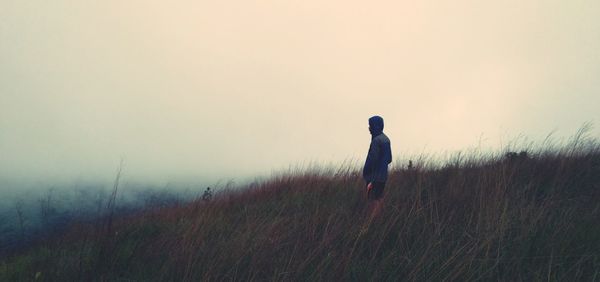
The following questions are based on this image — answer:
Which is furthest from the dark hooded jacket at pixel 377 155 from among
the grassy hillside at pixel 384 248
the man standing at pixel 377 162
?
A: the grassy hillside at pixel 384 248

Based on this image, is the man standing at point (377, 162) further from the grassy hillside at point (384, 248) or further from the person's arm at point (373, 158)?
the grassy hillside at point (384, 248)

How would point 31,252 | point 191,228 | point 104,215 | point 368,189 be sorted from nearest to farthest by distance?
1. point 104,215
2. point 191,228
3. point 31,252
4. point 368,189

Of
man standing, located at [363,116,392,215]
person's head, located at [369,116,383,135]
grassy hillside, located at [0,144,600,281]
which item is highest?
person's head, located at [369,116,383,135]

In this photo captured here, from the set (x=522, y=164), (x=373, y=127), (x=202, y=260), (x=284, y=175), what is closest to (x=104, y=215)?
(x=202, y=260)

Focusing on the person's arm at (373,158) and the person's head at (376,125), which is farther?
the person's head at (376,125)

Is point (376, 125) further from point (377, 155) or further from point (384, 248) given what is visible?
point (384, 248)

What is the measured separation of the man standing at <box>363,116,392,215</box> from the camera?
16.4 feet

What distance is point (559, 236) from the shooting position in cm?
285

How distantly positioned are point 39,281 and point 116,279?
0.53 metres

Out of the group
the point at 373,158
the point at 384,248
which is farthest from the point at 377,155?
the point at 384,248

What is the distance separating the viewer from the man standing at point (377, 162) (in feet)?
16.4

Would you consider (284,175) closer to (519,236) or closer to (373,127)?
(373,127)

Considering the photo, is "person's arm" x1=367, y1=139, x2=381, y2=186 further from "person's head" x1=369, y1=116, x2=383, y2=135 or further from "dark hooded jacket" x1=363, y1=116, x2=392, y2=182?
"person's head" x1=369, y1=116, x2=383, y2=135

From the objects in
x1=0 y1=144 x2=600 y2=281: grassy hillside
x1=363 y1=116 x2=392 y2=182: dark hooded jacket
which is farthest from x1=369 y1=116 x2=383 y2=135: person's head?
x1=0 y1=144 x2=600 y2=281: grassy hillside
